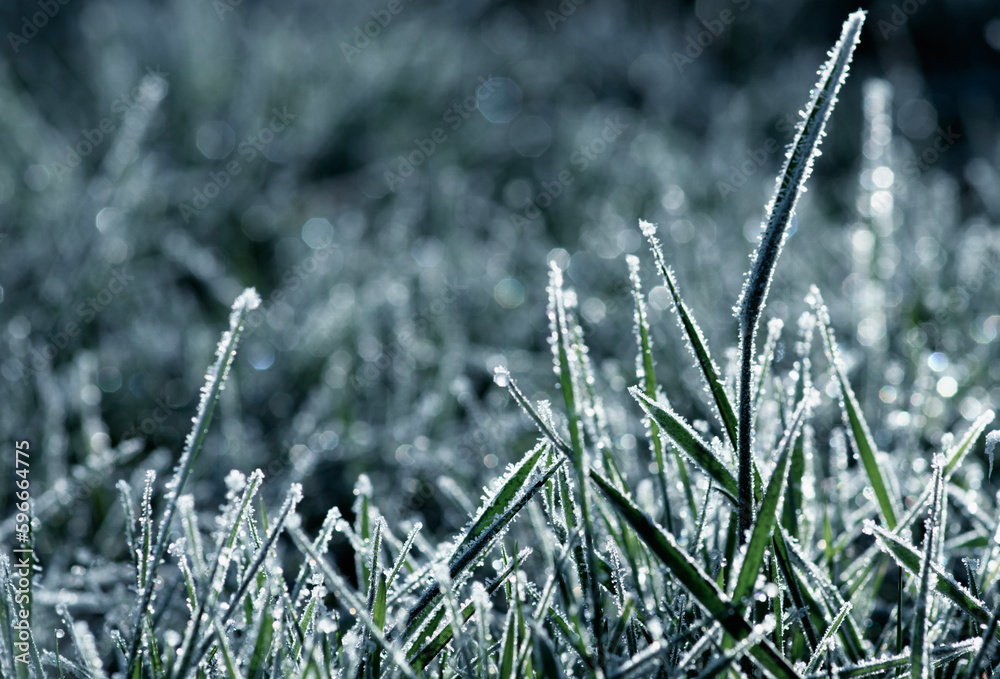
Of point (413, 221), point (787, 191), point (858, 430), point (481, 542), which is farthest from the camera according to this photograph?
point (413, 221)

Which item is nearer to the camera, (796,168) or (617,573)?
(796,168)

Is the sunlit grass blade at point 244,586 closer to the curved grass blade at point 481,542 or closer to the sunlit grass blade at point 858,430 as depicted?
the curved grass blade at point 481,542

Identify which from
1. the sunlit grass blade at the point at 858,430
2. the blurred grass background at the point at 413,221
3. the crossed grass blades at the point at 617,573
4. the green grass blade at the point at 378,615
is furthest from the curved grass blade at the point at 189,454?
the sunlit grass blade at the point at 858,430

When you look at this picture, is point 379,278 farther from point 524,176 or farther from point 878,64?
point 878,64

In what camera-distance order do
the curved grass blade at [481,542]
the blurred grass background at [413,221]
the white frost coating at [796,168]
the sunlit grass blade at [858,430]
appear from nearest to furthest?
the white frost coating at [796,168], the curved grass blade at [481,542], the sunlit grass blade at [858,430], the blurred grass background at [413,221]

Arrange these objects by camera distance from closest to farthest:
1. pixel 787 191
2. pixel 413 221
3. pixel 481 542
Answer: pixel 787 191 < pixel 481 542 < pixel 413 221

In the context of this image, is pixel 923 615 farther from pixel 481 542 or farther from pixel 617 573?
pixel 481 542

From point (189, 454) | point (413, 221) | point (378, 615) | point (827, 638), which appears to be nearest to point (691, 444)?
point (827, 638)

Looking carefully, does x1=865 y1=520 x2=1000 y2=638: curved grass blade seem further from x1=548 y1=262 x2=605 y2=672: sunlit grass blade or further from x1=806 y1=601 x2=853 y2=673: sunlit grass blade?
x1=548 y1=262 x2=605 y2=672: sunlit grass blade
